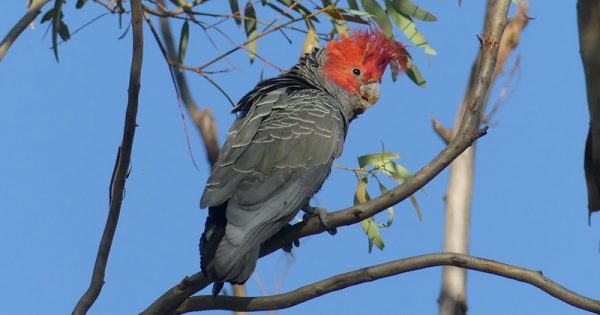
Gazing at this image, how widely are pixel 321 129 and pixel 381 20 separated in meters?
0.76

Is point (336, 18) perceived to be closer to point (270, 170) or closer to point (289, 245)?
point (270, 170)

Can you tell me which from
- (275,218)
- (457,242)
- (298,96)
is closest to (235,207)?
(275,218)

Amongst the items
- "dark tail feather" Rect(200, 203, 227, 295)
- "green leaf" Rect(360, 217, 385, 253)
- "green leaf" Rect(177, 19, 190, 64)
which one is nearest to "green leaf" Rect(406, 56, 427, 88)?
"green leaf" Rect(360, 217, 385, 253)

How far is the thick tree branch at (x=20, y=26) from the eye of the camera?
3518 millimetres

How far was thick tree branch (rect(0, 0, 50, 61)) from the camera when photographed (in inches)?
138

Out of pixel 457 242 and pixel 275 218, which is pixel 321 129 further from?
A: pixel 457 242

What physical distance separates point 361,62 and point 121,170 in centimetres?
149

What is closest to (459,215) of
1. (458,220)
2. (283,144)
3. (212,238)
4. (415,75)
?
(458,220)

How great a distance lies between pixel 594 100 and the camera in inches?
119

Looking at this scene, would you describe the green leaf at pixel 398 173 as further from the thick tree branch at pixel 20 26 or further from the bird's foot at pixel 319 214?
the thick tree branch at pixel 20 26

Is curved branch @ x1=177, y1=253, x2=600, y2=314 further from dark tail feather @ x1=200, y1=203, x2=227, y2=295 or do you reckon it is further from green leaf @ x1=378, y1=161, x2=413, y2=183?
green leaf @ x1=378, y1=161, x2=413, y2=183

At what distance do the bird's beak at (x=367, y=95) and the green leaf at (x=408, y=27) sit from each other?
0.86 ft

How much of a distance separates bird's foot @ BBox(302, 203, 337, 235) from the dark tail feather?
0.88ft

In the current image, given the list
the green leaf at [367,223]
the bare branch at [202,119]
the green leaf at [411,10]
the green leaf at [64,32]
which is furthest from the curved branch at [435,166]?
the green leaf at [64,32]
